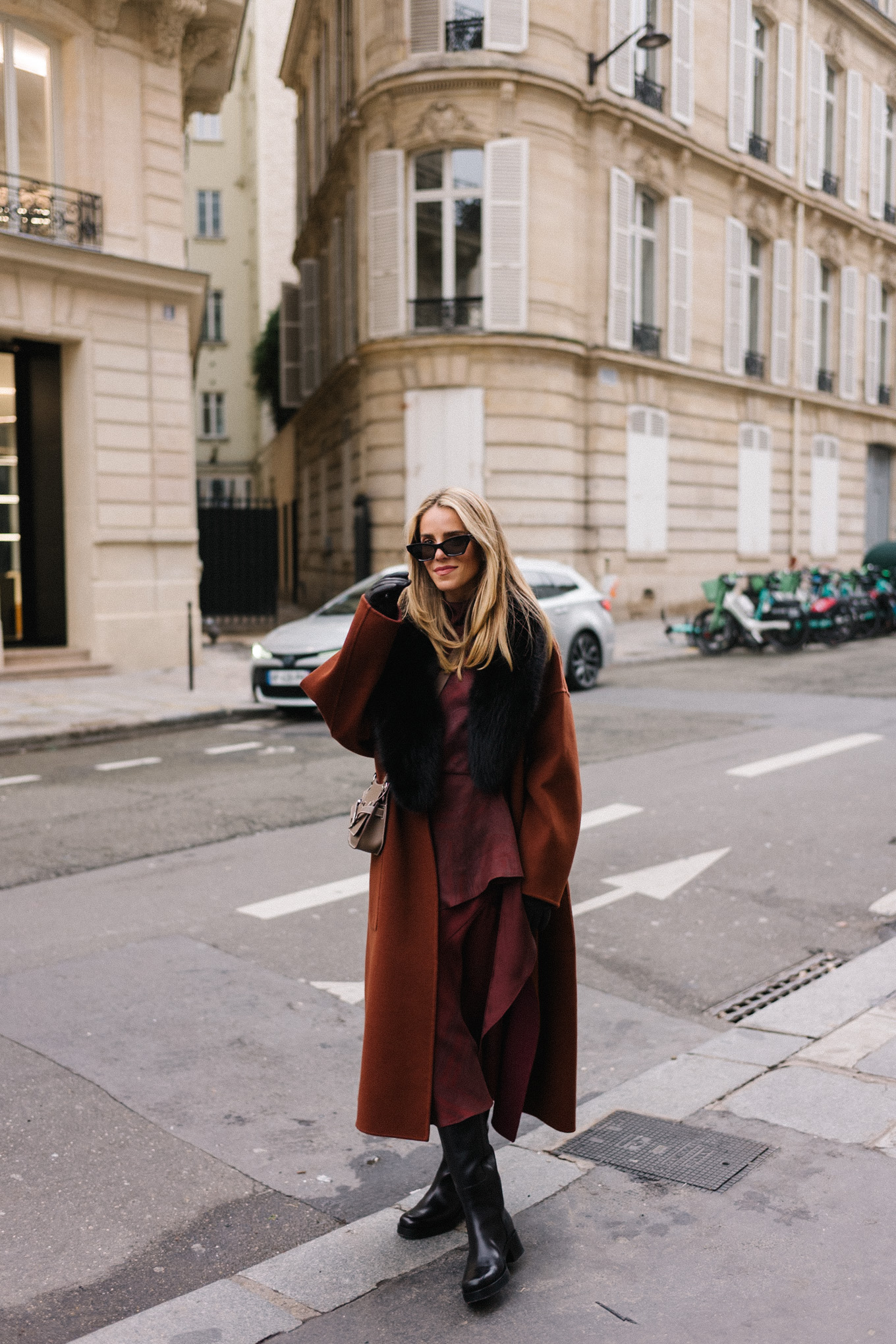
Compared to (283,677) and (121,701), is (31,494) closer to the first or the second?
(121,701)

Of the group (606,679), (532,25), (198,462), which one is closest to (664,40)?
(532,25)

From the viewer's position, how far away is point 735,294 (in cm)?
2631

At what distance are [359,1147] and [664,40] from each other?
20677 millimetres

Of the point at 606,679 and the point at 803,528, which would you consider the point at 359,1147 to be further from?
the point at 803,528

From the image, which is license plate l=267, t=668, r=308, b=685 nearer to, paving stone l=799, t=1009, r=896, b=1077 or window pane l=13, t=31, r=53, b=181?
window pane l=13, t=31, r=53, b=181

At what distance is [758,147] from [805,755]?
21.6m

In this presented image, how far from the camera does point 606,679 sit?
15.6m

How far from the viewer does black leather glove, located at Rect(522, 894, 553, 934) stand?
2.73 meters

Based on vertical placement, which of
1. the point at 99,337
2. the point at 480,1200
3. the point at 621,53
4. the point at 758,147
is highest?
the point at 621,53

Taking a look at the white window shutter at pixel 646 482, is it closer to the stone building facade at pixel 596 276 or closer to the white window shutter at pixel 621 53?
the stone building facade at pixel 596 276

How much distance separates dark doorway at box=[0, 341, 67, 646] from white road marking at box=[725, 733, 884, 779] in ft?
35.0

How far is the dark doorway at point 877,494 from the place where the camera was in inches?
1278

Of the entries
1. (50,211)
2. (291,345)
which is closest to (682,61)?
(291,345)

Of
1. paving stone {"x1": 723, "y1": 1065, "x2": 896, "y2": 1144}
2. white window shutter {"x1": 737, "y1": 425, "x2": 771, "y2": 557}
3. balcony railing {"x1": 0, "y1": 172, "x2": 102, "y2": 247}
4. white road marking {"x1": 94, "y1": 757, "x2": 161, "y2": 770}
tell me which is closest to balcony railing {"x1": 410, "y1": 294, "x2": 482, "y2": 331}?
balcony railing {"x1": 0, "y1": 172, "x2": 102, "y2": 247}
